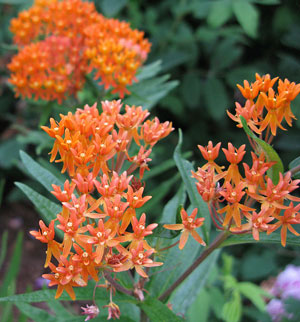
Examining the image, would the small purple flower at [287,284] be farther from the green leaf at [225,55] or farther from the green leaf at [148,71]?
the green leaf at [225,55]

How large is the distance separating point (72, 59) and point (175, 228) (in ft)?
3.48

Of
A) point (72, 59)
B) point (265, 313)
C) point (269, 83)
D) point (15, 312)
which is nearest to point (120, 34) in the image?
point (72, 59)

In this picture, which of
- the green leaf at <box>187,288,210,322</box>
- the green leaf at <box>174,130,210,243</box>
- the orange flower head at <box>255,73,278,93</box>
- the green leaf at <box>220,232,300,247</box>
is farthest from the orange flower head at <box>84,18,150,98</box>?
the green leaf at <box>187,288,210,322</box>

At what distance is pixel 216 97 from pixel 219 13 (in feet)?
1.70

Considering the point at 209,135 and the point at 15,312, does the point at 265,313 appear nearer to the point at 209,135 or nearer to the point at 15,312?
the point at 209,135

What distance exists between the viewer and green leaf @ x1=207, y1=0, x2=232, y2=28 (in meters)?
2.13

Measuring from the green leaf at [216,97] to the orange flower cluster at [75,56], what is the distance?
29.8 inches

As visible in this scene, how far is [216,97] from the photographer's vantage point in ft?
8.24

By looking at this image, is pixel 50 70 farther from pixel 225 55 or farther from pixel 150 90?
pixel 225 55

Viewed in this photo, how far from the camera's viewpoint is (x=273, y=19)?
8.83ft

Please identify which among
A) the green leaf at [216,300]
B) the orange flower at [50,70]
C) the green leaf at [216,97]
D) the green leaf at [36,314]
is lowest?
the green leaf at [216,300]

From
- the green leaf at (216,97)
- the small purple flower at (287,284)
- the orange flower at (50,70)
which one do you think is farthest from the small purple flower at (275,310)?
the orange flower at (50,70)

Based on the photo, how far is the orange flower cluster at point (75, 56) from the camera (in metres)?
1.66

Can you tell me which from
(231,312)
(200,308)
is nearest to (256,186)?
(231,312)
